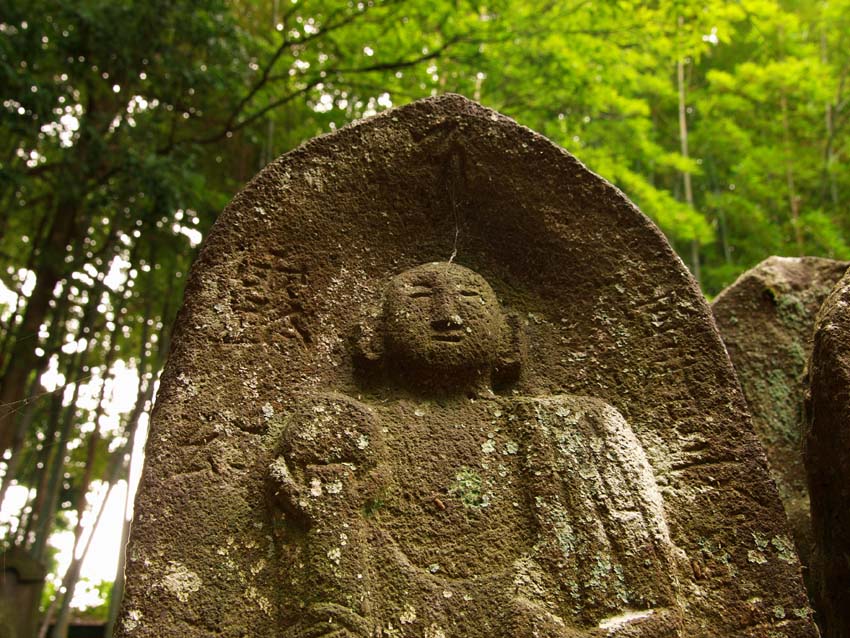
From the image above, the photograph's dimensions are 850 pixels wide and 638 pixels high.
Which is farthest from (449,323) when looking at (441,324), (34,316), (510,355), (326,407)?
(34,316)

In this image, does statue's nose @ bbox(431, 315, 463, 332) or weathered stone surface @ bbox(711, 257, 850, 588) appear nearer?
statue's nose @ bbox(431, 315, 463, 332)

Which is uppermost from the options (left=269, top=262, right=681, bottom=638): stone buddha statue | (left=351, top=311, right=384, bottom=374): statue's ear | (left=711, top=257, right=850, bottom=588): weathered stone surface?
(left=711, top=257, right=850, bottom=588): weathered stone surface

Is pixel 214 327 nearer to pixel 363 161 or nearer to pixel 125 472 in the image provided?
pixel 363 161

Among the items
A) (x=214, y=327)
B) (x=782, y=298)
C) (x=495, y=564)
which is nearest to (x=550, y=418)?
(x=495, y=564)

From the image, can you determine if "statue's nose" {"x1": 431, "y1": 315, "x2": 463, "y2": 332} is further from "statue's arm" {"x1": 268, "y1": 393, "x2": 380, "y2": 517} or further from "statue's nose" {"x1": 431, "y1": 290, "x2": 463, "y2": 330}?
"statue's arm" {"x1": 268, "y1": 393, "x2": 380, "y2": 517}

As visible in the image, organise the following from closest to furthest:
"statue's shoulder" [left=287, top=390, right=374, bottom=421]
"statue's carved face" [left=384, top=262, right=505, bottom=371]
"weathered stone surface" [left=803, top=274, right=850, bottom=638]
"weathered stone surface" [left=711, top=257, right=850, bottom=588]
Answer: "weathered stone surface" [left=803, top=274, right=850, bottom=638] < "statue's shoulder" [left=287, top=390, right=374, bottom=421] < "statue's carved face" [left=384, top=262, right=505, bottom=371] < "weathered stone surface" [left=711, top=257, right=850, bottom=588]

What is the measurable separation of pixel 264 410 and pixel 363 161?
113 centimetres

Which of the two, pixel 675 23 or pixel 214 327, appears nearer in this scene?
pixel 214 327

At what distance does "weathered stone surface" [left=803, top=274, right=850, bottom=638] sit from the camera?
2.33 meters

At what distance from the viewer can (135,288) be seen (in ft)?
31.0

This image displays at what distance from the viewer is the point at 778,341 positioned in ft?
13.2

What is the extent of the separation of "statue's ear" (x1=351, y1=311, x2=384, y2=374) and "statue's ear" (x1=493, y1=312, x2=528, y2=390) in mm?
487

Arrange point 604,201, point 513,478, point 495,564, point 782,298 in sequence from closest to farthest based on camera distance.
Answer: point 495,564 < point 513,478 < point 604,201 < point 782,298

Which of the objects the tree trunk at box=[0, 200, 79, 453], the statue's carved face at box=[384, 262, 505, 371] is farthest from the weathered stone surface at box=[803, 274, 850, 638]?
the tree trunk at box=[0, 200, 79, 453]
